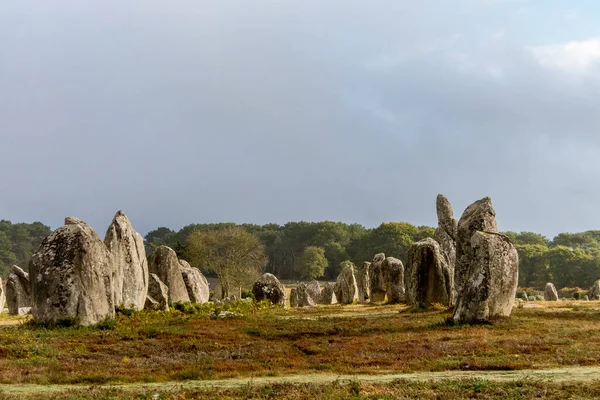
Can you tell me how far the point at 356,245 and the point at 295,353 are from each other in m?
99.4

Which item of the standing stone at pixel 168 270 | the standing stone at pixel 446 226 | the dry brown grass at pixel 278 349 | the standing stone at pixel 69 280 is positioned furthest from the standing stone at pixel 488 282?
the standing stone at pixel 168 270

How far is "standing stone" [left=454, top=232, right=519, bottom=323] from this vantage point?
23734mm

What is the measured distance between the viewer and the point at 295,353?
1794 cm

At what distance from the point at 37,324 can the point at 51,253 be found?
8.02ft

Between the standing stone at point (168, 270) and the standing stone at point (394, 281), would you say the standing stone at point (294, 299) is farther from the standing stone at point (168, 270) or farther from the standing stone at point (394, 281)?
the standing stone at point (168, 270)

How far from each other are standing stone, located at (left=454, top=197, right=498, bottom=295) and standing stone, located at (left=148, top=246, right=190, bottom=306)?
17.4 metres

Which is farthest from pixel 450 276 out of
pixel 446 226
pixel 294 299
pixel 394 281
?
pixel 294 299

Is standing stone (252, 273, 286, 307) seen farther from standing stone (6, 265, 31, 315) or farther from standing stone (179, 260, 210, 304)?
standing stone (6, 265, 31, 315)

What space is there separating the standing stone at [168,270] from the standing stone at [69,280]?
15324 mm

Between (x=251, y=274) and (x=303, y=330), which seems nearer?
(x=303, y=330)

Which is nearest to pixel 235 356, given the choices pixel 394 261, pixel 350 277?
pixel 394 261

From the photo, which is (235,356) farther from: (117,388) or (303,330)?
(303,330)

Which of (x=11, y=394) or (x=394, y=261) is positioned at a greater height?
(x=394, y=261)

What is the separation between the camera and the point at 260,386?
12.8 meters
